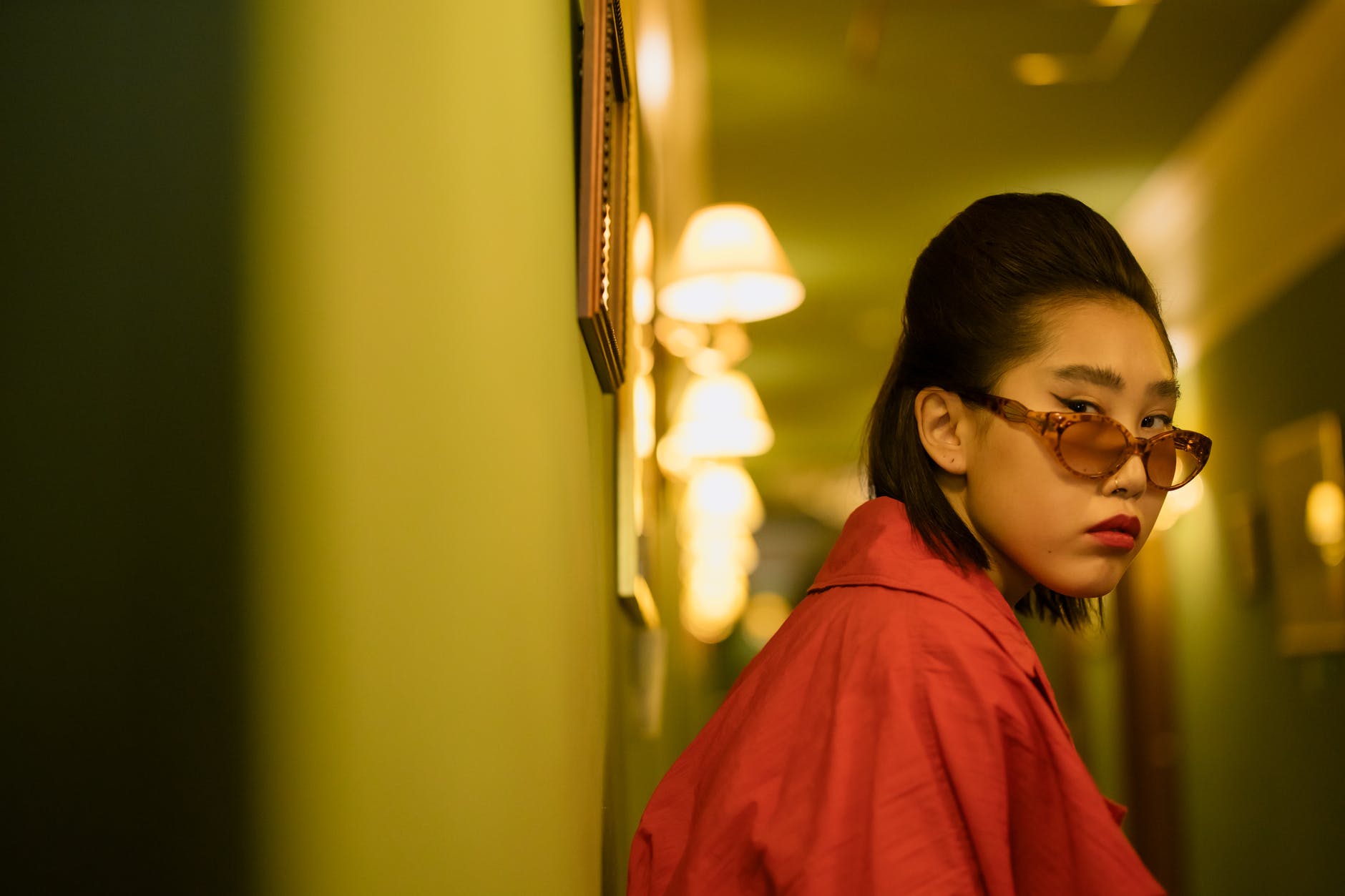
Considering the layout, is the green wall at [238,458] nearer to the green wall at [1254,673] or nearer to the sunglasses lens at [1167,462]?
the sunglasses lens at [1167,462]

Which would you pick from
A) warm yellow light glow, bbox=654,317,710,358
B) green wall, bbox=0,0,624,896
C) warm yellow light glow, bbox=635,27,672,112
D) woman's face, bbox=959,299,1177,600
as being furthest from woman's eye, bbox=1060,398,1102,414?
warm yellow light glow, bbox=654,317,710,358

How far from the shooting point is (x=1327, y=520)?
4.86 metres

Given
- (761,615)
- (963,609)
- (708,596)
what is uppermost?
(963,609)

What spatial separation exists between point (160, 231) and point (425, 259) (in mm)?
202

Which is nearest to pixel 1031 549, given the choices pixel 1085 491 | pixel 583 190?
pixel 1085 491

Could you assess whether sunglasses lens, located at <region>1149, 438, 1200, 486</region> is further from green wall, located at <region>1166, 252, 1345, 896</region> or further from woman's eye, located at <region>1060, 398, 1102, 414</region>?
green wall, located at <region>1166, 252, 1345, 896</region>

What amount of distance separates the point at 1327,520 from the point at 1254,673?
1.39 m

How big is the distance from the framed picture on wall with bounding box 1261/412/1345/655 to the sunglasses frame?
13.1ft

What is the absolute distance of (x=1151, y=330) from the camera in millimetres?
1275

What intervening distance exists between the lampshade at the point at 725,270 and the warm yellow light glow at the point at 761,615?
18.6 m

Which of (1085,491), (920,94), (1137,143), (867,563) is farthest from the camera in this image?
(1137,143)

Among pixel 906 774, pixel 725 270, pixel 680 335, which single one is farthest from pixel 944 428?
pixel 680 335

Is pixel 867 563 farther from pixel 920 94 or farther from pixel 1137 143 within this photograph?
pixel 1137 143

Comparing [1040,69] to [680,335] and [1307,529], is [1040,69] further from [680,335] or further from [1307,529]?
[1307,529]
